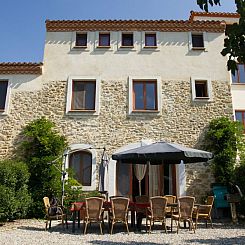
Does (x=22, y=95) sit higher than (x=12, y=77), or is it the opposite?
(x=12, y=77)

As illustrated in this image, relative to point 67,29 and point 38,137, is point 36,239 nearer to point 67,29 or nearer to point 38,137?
point 38,137

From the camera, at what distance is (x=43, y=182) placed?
1078cm

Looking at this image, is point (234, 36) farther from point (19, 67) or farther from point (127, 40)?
point (19, 67)

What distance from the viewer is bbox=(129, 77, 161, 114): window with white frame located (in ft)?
40.1

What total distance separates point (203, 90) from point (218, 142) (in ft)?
8.78

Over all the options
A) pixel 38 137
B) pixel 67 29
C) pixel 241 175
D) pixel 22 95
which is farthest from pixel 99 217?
pixel 67 29

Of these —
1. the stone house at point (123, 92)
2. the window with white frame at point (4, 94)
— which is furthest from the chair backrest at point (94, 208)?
the window with white frame at point (4, 94)

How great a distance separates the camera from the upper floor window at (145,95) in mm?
12289

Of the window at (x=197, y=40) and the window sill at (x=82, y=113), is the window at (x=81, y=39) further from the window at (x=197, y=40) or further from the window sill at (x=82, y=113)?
the window at (x=197, y=40)

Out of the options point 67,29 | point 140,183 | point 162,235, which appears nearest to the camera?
point 162,235

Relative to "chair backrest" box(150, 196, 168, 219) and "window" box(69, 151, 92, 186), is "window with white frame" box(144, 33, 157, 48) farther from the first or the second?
"chair backrest" box(150, 196, 168, 219)

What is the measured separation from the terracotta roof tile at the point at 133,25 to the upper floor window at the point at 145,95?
2.79 metres

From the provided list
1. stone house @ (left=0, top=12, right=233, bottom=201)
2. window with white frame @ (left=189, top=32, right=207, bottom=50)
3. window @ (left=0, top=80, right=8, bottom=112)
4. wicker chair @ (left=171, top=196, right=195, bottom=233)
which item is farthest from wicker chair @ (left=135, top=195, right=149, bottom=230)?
window with white frame @ (left=189, top=32, right=207, bottom=50)

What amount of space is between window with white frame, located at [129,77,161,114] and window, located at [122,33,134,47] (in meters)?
1.89
